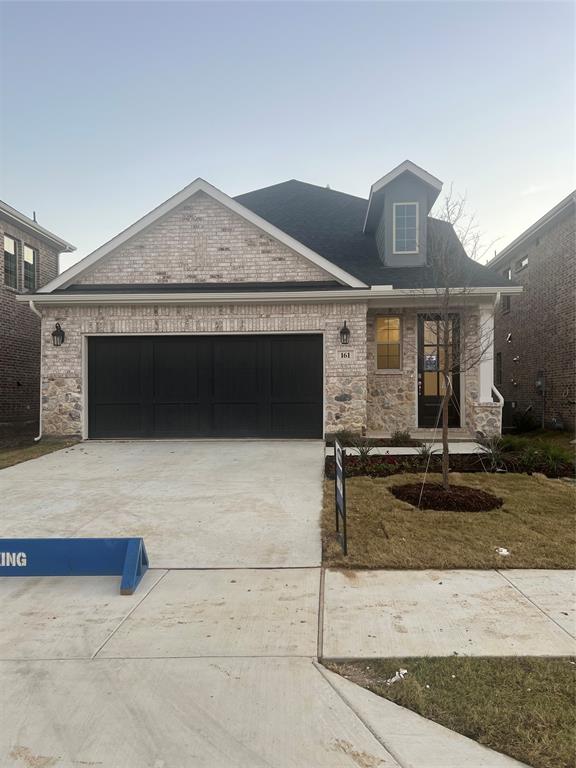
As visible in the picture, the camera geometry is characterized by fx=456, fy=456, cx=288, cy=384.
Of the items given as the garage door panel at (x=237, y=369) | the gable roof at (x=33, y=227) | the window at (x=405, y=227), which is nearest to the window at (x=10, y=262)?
the gable roof at (x=33, y=227)

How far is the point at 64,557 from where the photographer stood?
3.87 metres

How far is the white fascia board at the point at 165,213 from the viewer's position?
1130cm

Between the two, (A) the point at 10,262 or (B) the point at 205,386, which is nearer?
(B) the point at 205,386

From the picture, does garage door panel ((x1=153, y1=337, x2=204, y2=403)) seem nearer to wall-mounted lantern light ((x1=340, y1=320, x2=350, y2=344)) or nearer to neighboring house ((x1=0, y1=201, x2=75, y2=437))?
wall-mounted lantern light ((x1=340, y1=320, x2=350, y2=344))

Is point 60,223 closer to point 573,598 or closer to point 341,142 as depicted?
point 341,142

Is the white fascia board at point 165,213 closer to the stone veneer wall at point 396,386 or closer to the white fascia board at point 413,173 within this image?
the stone veneer wall at point 396,386

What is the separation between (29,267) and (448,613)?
16.9 m

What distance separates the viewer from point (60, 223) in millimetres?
20656

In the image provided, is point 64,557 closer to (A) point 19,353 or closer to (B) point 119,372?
(B) point 119,372

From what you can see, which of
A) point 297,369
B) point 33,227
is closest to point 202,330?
point 297,369

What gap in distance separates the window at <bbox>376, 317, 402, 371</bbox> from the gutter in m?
1.10

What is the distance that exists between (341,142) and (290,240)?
5682mm

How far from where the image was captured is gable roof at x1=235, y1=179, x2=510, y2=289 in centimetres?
1102

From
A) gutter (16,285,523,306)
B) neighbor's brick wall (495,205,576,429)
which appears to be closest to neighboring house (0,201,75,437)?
gutter (16,285,523,306)
